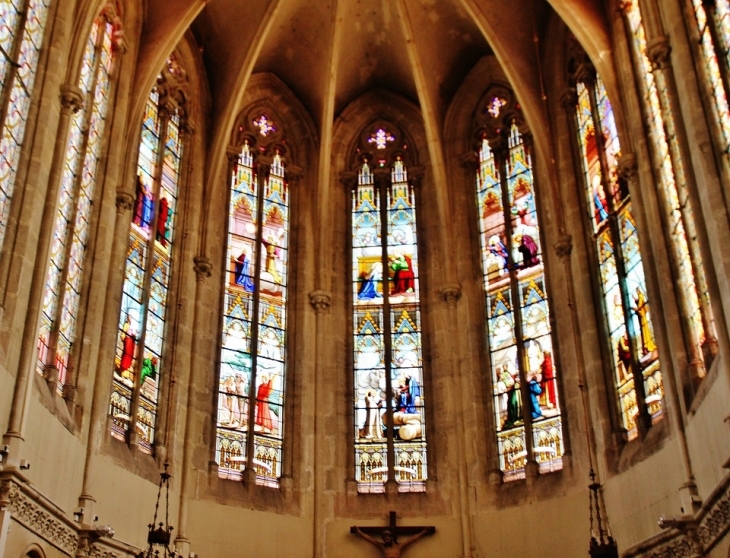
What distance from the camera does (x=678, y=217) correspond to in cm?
1494

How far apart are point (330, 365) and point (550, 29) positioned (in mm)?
7839

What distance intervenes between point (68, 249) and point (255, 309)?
5.11m

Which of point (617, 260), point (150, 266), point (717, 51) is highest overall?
point (717, 51)

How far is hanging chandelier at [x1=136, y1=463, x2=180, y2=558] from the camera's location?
14452 mm

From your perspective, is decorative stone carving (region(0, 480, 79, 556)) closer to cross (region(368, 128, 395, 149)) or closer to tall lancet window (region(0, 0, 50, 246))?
tall lancet window (region(0, 0, 50, 246))

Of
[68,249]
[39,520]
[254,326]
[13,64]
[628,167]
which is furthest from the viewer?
[254,326]

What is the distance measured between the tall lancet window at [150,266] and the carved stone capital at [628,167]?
8.13 meters

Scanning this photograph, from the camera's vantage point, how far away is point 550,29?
20.0 meters

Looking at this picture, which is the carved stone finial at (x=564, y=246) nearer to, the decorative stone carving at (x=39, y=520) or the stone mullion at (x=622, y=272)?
the stone mullion at (x=622, y=272)

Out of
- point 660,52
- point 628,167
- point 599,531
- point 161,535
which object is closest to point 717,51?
point 660,52

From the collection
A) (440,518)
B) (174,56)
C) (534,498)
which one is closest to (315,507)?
(440,518)

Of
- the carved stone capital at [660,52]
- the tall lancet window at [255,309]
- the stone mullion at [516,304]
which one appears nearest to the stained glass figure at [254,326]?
the tall lancet window at [255,309]

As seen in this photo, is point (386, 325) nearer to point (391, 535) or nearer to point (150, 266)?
point (391, 535)

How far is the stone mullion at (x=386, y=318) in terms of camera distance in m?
18.8
